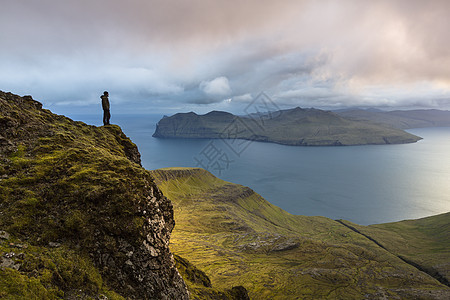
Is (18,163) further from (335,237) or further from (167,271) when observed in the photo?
(335,237)

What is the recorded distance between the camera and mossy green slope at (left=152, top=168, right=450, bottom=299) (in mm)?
78438

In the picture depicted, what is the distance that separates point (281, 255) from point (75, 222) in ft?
352

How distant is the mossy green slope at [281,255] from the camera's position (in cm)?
7844

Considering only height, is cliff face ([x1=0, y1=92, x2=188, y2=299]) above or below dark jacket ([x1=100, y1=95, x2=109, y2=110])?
below

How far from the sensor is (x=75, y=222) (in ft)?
52.4

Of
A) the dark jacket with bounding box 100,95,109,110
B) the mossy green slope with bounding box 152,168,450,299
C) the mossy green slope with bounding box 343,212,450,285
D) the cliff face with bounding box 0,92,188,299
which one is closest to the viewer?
the cliff face with bounding box 0,92,188,299

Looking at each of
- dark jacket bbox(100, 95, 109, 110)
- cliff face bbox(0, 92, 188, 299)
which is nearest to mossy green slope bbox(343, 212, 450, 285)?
cliff face bbox(0, 92, 188, 299)

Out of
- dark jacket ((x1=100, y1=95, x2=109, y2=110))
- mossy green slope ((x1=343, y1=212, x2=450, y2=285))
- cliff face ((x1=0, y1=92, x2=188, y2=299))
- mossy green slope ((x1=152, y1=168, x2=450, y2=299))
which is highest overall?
dark jacket ((x1=100, y1=95, x2=109, y2=110))

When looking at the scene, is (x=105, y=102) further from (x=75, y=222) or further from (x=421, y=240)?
(x=421, y=240)

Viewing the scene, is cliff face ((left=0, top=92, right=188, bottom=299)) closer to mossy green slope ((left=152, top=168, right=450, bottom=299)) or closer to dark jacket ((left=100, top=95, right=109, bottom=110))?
dark jacket ((left=100, top=95, right=109, bottom=110))

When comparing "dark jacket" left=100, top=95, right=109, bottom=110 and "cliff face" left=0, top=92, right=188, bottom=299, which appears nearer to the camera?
"cliff face" left=0, top=92, right=188, bottom=299

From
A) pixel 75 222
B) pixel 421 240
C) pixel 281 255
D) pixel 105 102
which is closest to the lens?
pixel 75 222

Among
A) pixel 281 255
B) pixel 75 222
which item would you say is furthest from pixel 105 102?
pixel 281 255

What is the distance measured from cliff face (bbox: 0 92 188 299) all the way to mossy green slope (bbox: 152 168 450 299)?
65.9 m
